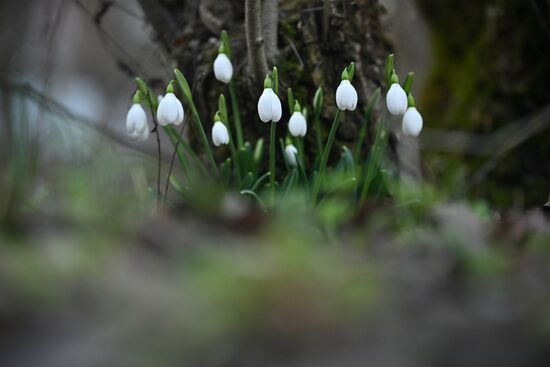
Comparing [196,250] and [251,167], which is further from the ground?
[251,167]

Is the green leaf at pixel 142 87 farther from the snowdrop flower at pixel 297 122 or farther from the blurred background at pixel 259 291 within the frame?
the blurred background at pixel 259 291

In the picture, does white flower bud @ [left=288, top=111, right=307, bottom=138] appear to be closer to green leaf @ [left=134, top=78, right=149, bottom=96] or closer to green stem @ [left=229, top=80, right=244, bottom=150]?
green stem @ [left=229, top=80, right=244, bottom=150]

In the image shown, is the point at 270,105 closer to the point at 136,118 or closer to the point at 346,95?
the point at 346,95

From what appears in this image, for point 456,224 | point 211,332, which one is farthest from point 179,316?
point 456,224

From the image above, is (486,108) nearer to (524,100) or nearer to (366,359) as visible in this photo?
(524,100)

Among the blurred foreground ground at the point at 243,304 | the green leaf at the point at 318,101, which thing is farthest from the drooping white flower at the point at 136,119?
the blurred foreground ground at the point at 243,304

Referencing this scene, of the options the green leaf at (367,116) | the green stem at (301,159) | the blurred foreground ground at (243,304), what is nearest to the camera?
the blurred foreground ground at (243,304)
